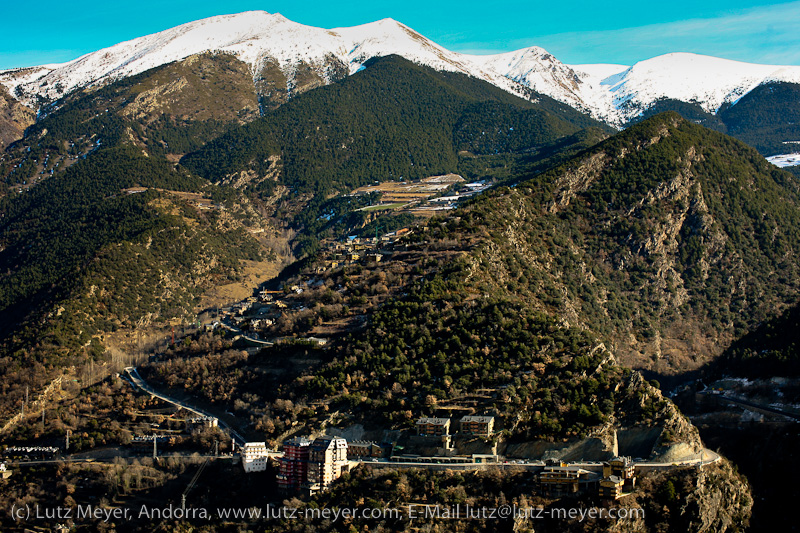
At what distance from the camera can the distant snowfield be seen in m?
179

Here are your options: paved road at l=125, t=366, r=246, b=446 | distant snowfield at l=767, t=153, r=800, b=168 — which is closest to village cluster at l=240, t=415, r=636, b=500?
paved road at l=125, t=366, r=246, b=446

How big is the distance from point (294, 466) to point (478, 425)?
11068 millimetres

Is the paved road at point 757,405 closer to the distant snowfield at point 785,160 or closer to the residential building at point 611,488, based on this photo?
the residential building at point 611,488

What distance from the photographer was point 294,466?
61.2m

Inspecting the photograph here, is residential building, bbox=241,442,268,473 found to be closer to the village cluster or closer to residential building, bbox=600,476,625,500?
the village cluster

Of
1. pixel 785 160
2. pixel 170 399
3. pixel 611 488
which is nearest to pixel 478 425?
pixel 611 488

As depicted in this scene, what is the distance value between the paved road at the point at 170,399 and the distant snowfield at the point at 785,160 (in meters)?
128

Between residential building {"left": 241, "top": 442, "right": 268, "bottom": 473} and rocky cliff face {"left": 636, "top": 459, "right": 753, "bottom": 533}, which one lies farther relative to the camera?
residential building {"left": 241, "top": 442, "right": 268, "bottom": 473}

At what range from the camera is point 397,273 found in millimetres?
84000

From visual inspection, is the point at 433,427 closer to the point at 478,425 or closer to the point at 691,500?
the point at 478,425

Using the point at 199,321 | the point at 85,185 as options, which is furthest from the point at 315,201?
the point at 199,321

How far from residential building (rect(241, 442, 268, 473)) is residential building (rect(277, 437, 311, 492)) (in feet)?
5.86

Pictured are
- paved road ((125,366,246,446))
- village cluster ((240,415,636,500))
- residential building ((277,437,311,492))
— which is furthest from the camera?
paved road ((125,366,246,446))

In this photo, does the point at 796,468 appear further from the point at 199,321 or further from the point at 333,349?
the point at 199,321
